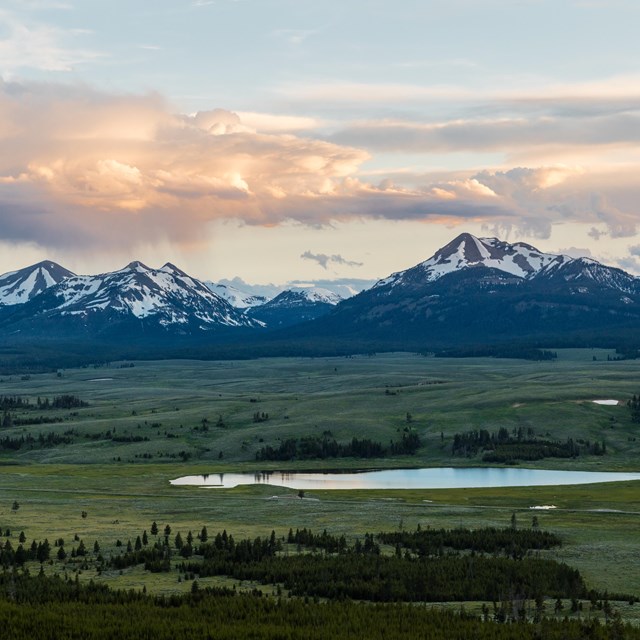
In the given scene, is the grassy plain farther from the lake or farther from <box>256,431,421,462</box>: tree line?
the lake

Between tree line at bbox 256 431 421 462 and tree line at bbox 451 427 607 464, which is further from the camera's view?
tree line at bbox 256 431 421 462

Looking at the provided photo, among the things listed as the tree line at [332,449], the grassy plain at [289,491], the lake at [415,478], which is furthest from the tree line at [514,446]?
the lake at [415,478]

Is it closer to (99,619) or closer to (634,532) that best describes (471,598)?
(99,619)

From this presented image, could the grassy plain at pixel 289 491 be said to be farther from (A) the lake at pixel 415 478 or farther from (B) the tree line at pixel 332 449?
(A) the lake at pixel 415 478

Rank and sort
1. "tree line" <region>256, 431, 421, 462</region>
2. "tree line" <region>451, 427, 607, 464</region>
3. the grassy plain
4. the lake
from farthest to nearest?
"tree line" <region>256, 431, 421, 462</region> < "tree line" <region>451, 427, 607, 464</region> < the lake < the grassy plain

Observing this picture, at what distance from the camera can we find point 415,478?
135500 millimetres

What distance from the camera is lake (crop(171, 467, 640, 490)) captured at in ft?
415

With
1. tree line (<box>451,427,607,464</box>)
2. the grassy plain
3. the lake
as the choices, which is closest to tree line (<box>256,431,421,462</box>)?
the grassy plain

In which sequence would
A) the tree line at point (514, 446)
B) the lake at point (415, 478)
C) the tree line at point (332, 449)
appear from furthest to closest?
1. the tree line at point (332, 449)
2. the tree line at point (514, 446)
3. the lake at point (415, 478)

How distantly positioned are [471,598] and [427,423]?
4953 inches

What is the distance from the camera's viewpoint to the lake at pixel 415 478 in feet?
415

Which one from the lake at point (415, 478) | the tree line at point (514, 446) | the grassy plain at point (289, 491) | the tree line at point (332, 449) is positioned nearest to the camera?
the grassy plain at point (289, 491)

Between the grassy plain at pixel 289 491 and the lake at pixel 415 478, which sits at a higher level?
the grassy plain at pixel 289 491

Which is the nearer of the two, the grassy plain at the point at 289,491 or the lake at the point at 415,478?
the grassy plain at the point at 289,491
